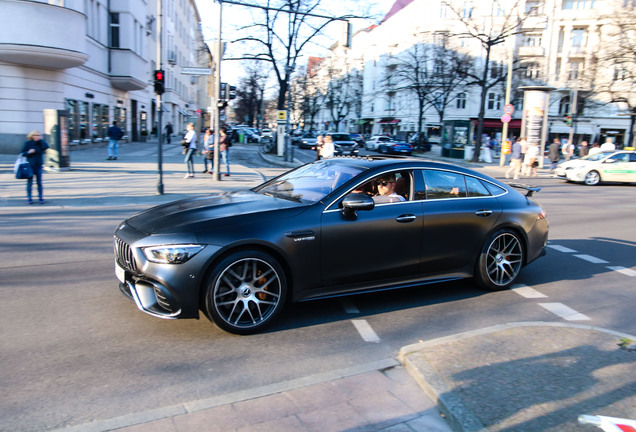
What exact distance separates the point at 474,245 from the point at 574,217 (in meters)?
7.80

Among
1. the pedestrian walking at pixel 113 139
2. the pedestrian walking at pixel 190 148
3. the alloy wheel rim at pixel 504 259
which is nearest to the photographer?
the alloy wheel rim at pixel 504 259

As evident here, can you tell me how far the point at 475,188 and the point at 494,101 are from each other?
6155cm

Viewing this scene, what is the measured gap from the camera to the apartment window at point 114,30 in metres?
29.6

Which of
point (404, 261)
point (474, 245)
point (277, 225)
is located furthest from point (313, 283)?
point (474, 245)

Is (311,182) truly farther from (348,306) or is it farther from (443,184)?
(443,184)

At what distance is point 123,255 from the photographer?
4.48 meters

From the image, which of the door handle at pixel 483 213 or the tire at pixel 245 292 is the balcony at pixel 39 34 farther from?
A: the door handle at pixel 483 213

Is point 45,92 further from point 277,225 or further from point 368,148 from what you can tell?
point 368,148

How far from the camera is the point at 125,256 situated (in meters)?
4.44

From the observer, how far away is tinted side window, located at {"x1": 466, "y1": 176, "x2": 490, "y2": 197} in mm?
5879

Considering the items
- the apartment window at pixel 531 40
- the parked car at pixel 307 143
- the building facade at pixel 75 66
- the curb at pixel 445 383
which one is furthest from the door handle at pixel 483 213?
the apartment window at pixel 531 40

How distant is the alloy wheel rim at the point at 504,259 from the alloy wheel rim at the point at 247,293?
2.72 metres

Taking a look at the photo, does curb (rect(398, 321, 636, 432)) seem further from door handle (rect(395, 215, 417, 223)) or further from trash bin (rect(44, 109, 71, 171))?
trash bin (rect(44, 109, 71, 171))

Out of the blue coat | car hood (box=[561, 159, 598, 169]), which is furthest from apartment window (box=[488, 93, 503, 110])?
the blue coat
